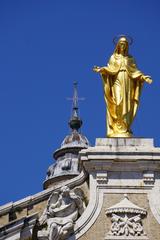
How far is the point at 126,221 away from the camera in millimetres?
17328

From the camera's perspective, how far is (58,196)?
1770 cm

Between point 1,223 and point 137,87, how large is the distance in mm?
4629

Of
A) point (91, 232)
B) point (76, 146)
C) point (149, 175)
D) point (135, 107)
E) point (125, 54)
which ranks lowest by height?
point (91, 232)

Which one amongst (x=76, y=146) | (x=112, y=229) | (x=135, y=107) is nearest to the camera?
(x=112, y=229)

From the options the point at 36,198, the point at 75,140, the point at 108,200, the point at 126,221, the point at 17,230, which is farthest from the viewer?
the point at 75,140

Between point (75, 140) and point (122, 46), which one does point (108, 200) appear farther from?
point (75, 140)

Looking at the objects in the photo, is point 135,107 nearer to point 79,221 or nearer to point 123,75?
point 123,75

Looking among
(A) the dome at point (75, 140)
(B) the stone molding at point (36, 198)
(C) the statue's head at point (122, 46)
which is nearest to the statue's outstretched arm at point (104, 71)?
(C) the statue's head at point (122, 46)

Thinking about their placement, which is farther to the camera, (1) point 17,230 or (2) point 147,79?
(2) point 147,79

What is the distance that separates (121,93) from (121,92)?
0.02m

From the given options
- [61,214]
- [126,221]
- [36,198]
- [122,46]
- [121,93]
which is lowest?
[126,221]

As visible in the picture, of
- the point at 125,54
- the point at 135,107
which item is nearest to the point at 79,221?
the point at 135,107

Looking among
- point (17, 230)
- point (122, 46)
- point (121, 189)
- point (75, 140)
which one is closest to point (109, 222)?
point (121, 189)

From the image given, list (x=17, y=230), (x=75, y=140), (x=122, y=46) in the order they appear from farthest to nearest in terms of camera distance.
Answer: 1. (x=75, y=140)
2. (x=122, y=46)
3. (x=17, y=230)
